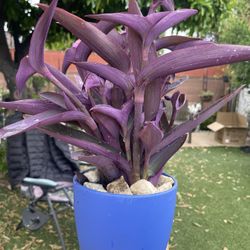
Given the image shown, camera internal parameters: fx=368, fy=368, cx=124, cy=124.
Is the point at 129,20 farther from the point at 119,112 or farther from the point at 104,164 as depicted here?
the point at 104,164

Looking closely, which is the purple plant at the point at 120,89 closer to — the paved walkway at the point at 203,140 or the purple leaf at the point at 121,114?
the purple leaf at the point at 121,114

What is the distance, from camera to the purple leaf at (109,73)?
1350 millimetres

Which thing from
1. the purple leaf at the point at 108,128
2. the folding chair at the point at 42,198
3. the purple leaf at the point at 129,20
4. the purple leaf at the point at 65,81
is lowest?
the folding chair at the point at 42,198

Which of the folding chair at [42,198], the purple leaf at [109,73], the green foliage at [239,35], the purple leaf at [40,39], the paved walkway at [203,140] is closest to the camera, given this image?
the purple leaf at [40,39]

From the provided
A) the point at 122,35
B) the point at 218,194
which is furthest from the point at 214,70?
the point at 122,35

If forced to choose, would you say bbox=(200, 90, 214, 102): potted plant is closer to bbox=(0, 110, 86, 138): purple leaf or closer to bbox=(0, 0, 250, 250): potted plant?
bbox=(0, 0, 250, 250): potted plant

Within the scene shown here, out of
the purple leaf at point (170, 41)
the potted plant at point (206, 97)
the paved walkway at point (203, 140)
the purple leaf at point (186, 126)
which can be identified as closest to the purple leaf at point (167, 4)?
the purple leaf at point (170, 41)

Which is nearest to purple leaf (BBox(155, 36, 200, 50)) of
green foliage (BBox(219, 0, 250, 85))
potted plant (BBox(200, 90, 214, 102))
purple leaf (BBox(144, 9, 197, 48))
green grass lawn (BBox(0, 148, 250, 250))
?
purple leaf (BBox(144, 9, 197, 48))

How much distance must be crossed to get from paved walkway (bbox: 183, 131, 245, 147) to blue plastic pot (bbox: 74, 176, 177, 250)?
581cm

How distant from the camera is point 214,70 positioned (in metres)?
11.4

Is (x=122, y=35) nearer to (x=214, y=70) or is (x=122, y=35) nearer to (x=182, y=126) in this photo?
(x=182, y=126)

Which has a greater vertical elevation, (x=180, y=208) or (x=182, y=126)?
(x=182, y=126)

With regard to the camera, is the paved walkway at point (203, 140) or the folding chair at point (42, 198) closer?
the folding chair at point (42, 198)

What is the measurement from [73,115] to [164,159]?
17.9 inches
